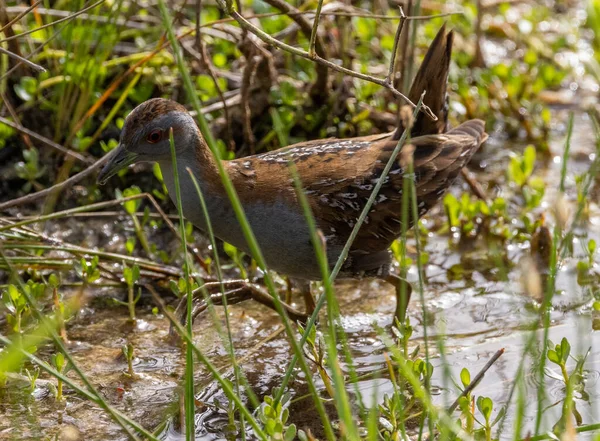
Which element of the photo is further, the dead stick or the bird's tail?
the dead stick

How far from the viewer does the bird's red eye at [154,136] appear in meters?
3.44

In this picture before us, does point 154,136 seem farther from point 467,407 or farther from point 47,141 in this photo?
point 467,407

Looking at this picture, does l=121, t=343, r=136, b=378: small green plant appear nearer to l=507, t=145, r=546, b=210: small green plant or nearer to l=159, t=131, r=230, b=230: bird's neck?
l=159, t=131, r=230, b=230: bird's neck

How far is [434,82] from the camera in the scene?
12.8 feet

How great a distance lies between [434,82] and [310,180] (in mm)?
768

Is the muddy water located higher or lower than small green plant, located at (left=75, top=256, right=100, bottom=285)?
lower

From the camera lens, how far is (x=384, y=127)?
17.0 feet

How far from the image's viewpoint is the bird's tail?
153 inches

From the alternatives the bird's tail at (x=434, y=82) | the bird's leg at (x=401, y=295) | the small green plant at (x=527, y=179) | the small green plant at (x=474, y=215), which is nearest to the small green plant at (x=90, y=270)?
the bird's leg at (x=401, y=295)

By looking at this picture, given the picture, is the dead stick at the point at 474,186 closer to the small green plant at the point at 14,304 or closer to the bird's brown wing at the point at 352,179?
the bird's brown wing at the point at 352,179

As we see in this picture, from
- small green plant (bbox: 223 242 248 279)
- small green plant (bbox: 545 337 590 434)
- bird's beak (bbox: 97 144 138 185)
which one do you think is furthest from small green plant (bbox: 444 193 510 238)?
bird's beak (bbox: 97 144 138 185)

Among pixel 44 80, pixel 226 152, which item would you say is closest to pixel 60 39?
pixel 44 80

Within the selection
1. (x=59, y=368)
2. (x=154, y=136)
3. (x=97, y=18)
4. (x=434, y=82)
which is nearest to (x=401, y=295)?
(x=434, y=82)

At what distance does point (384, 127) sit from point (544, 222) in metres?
1.13
